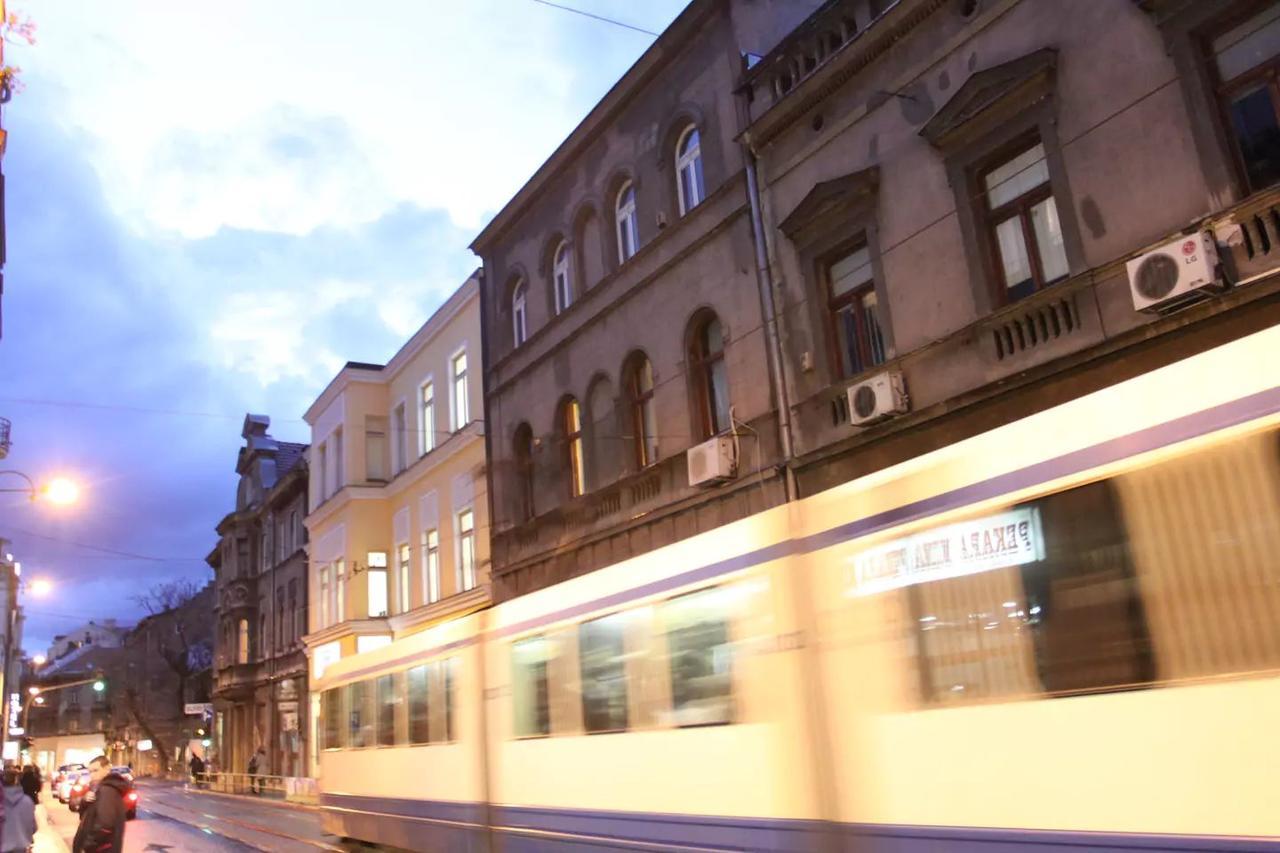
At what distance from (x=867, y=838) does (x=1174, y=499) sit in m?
2.67

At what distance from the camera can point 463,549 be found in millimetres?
Answer: 25188

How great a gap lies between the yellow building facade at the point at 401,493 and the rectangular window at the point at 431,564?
0.04m

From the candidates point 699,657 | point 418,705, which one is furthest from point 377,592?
point 699,657

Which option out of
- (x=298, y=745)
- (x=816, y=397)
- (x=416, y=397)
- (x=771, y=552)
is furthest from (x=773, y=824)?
(x=298, y=745)

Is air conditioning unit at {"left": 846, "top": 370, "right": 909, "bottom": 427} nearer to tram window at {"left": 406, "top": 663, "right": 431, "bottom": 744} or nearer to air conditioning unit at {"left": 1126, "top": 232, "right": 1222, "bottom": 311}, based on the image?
air conditioning unit at {"left": 1126, "top": 232, "right": 1222, "bottom": 311}

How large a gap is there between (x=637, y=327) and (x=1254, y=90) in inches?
404

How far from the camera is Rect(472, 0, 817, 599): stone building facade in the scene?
50.4 ft

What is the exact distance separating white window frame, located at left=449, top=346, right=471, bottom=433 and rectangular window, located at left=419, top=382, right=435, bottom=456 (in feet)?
4.52

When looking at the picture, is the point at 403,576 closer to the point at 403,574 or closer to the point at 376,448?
the point at 403,574

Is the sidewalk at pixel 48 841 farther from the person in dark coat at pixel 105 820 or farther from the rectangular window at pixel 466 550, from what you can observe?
the rectangular window at pixel 466 550

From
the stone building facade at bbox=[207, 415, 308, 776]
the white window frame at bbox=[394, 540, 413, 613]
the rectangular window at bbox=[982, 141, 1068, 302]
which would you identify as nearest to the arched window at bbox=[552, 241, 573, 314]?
the rectangular window at bbox=[982, 141, 1068, 302]

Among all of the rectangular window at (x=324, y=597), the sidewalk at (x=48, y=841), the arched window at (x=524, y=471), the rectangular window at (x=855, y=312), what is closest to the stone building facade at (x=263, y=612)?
the rectangular window at (x=324, y=597)

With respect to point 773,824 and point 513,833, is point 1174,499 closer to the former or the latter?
point 773,824

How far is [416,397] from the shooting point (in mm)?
28875
